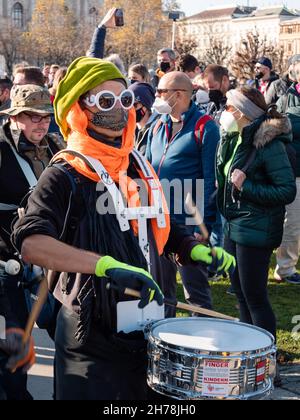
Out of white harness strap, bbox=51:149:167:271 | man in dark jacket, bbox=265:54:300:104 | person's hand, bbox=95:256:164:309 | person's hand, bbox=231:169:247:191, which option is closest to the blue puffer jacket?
person's hand, bbox=231:169:247:191

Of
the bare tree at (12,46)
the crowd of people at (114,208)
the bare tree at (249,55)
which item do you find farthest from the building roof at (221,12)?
the crowd of people at (114,208)

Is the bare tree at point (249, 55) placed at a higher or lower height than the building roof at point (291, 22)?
lower

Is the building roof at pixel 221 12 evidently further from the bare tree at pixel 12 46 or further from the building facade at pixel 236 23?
the bare tree at pixel 12 46

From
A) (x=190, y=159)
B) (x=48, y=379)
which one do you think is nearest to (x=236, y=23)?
(x=190, y=159)

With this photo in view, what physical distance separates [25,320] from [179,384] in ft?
5.31

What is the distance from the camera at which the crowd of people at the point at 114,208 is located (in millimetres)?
2969

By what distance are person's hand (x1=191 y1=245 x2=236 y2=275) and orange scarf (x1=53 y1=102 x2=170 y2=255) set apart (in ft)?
0.51

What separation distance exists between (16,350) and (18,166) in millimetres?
1402

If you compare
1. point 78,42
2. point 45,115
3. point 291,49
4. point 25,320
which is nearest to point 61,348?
point 25,320

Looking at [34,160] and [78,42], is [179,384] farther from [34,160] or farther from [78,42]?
[78,42]

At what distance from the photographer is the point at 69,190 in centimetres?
297

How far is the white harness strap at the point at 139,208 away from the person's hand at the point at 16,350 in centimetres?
79

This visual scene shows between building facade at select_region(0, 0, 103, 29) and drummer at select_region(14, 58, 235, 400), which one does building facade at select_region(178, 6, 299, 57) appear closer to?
building facade at select_region(0, 0, 103, 29)

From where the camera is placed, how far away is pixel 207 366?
281 centimetres
